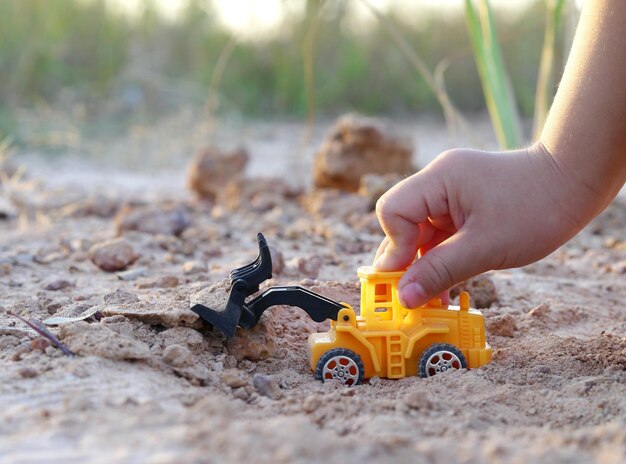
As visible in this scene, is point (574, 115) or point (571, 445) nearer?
point (571, 445)

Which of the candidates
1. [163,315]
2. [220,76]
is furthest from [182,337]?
[220,76]

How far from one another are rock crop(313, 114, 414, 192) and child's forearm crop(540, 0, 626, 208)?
284 centimetres

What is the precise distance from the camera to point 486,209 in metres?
1.84

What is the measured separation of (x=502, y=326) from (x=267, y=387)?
34.8 inches

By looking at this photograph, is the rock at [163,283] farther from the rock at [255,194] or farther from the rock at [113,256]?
the rock at [255,194]

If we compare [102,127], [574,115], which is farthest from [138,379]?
[102,127]

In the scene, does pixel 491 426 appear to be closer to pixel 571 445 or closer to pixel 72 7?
pixel 571 445

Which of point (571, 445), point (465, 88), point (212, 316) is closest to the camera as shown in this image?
point (571, 445)

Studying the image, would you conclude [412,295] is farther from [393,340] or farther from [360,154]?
[360,154]

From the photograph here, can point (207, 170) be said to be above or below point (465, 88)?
below

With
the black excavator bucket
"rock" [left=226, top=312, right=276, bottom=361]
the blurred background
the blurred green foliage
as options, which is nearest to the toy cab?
"rock" [left=226, top=312, right=276, bottom=361]

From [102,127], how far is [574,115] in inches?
254

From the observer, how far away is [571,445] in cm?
134

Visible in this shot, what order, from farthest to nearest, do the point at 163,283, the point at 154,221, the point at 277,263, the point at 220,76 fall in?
1. the point at 220,76
2. the point at 154,221
3. the point at 277,263
4. the point at 163,283
